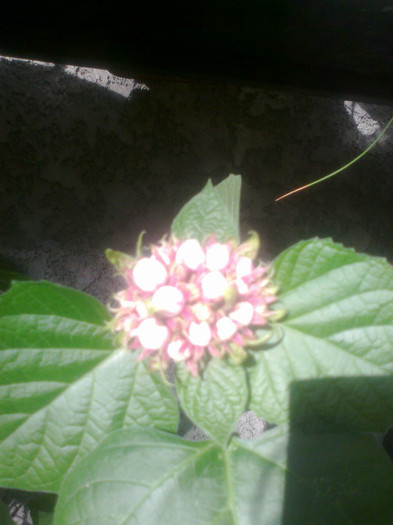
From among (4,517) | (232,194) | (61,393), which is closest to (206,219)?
(232,194)

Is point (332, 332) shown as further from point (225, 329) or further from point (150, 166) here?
point (150, 166)

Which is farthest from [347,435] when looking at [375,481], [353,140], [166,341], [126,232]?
[353,140]

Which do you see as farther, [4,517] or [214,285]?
[4,517]

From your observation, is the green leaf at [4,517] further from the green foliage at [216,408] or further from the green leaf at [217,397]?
the green leaf at [217,397]

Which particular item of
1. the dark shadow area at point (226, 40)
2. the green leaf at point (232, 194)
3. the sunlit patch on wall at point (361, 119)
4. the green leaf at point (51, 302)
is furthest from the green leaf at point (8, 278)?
the sunlit patch on wall at point (361, 119)

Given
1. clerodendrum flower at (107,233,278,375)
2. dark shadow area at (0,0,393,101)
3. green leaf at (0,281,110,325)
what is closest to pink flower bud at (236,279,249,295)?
clerodendrum flower at (107,233,278,375)

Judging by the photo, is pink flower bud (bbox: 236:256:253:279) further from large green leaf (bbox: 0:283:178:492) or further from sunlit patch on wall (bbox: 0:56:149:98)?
sunlit patch on wall (bbox: 0:56:149:98)

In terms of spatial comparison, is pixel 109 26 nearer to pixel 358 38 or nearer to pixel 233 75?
pixel 233 75

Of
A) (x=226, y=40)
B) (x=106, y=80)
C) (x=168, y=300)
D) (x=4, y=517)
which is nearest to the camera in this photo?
(x=168, y=300)
